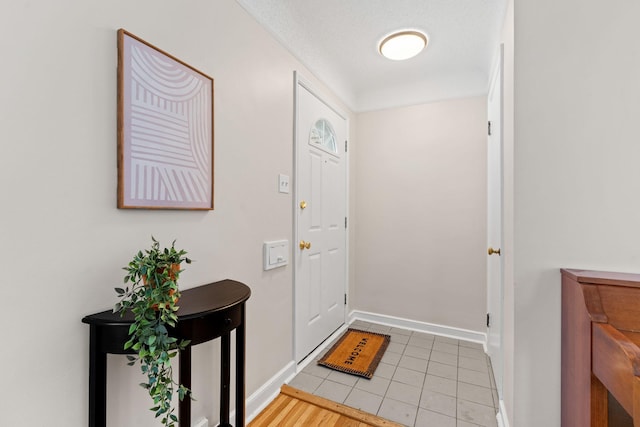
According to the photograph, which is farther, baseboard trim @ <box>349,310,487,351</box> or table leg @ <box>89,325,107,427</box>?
baseboard trim @ <box>349,310,487,351</box>

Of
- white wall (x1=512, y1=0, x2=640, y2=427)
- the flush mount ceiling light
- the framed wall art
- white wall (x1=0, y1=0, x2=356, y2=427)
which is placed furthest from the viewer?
the flush mount ceiling light

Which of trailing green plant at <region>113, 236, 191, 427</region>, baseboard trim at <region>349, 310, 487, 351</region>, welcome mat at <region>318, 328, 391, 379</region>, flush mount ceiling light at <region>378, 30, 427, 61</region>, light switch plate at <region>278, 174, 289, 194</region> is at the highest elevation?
flush mount ceiling light at <region>378, 30, 427, 61</region>

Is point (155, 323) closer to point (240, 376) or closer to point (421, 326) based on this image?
point (240, 376)

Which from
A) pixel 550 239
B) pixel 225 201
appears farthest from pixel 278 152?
pixel 550 239

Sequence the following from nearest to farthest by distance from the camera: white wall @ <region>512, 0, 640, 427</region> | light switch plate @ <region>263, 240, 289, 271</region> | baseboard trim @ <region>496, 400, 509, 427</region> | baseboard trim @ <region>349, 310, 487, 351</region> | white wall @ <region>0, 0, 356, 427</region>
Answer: white wall @ <region>0, 0, 356, 427</region> < white wall @ <region>512, 0, 640, 427</region> < baseboard trim @ <region>496, 400, 509, 427</region> < light switch plate @ <region>263, 240, 289, 271</region> < baseboard trim @ <region>349, 310, 487, 351</region>

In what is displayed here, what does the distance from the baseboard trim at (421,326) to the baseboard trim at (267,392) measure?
46.1 inches

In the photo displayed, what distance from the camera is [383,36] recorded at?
205cm

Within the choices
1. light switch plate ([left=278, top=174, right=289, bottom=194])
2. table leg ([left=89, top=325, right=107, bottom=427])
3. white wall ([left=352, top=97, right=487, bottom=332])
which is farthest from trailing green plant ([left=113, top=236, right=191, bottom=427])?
white wall ([left=352, top=97, right=487, bottom=332])

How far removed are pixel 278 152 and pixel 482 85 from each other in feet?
6.49

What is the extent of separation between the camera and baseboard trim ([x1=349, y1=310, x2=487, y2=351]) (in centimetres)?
255

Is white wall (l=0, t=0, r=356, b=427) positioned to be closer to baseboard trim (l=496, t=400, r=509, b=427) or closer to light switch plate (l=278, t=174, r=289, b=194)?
light switch plate (l=278, t=174, r=289, b=194)

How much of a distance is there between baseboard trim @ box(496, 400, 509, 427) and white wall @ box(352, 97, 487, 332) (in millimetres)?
1040

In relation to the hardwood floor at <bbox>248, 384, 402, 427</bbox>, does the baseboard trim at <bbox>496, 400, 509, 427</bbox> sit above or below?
above

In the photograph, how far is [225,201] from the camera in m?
1.46
